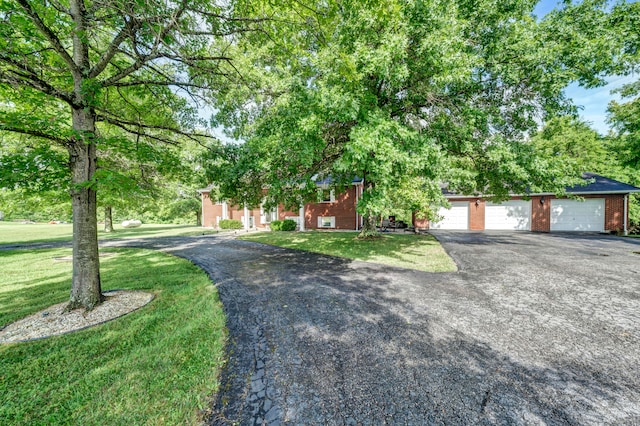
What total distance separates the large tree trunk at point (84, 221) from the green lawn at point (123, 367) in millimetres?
A: 993

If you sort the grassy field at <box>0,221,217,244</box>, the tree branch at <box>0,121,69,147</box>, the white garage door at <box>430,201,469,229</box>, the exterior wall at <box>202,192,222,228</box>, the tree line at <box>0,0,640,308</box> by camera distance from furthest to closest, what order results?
the exterior wall at <box>202,192,222,228</box>, the white garage door at <box>430,201,469,229</box>, the grassy field at <box>0,221,217,244</box>, the tree line at <box>0,0,640,308</box>, the tree branch at <box>0,121,69,147</box>

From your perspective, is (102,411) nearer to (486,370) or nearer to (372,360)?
(372,360)

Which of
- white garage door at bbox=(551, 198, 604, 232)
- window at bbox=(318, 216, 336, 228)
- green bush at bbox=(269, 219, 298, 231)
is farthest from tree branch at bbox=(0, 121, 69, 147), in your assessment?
white garage door at bbox=(551, 198, 604, 232)

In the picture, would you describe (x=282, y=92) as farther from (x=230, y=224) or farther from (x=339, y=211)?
(x=230, y=224)

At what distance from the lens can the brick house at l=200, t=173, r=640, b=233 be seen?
16469 mm

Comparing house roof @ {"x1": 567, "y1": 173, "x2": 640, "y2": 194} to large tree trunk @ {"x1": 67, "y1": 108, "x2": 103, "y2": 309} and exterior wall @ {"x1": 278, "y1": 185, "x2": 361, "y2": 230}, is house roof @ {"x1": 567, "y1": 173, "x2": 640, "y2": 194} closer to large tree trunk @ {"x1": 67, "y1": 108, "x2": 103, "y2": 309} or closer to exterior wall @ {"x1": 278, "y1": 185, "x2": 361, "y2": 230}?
exterior wall @ {"x1": 278, "y1": 185, "x2": 361, "y2": 230}

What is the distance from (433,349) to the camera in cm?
319

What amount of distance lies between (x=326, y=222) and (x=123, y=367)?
18.0 metres

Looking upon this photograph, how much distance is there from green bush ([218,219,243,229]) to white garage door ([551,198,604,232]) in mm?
24959

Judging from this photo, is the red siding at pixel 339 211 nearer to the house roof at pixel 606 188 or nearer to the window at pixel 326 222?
the window at pixel 326 222

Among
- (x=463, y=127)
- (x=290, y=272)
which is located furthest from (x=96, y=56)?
(x=463, y=127)

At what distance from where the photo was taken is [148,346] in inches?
131

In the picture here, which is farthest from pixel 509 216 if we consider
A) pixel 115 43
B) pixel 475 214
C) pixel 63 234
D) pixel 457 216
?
pixel 63 234

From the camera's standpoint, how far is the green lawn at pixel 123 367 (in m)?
2.27
